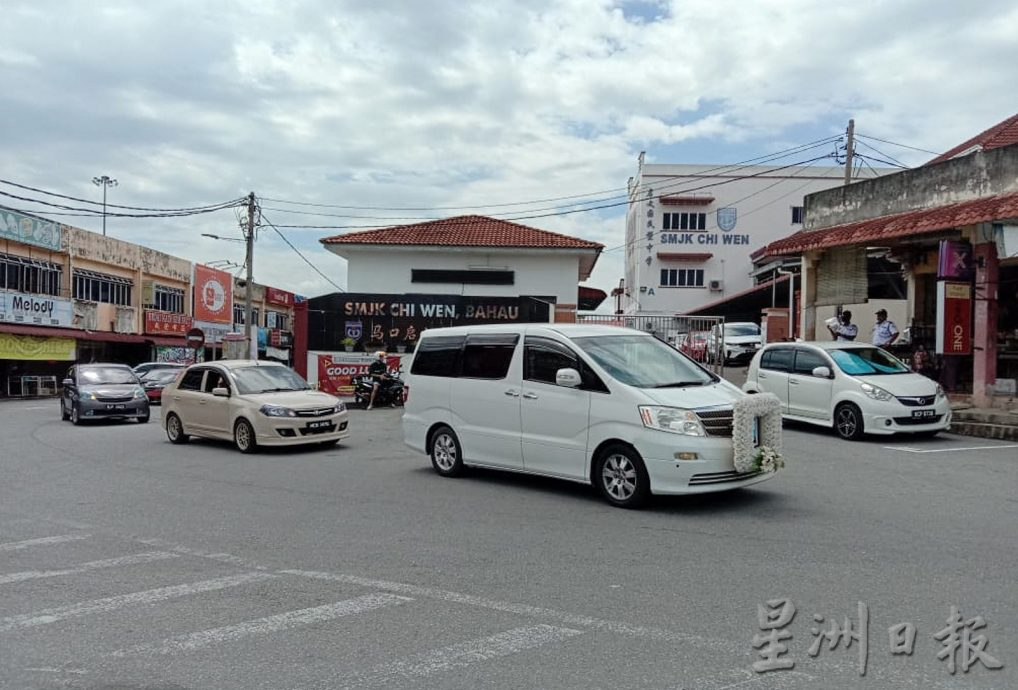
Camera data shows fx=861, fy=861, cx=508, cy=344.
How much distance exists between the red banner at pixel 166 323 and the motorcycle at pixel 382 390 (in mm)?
26653

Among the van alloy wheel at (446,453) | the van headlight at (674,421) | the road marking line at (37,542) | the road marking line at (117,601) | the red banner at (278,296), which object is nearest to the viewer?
the road marking line at (117,601)

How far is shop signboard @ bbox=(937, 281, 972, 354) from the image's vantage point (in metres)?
16.5

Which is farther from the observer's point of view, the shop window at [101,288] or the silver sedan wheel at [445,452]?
the shop window at [101,288]

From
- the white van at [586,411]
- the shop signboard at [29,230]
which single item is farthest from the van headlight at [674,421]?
the shop signboard at [29,230]

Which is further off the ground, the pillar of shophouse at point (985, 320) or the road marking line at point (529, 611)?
the pillar of shophouse at point (985, 320)

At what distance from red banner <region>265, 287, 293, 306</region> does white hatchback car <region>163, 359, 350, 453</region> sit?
50759 mm

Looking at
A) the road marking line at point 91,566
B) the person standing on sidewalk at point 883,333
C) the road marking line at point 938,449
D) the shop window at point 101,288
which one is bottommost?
the road marking line at point 91,566

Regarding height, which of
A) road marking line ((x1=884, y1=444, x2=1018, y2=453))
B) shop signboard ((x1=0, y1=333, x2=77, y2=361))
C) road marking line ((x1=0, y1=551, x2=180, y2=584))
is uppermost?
shop signboard ((x1=0, y1=333, x2=77, y2=361))

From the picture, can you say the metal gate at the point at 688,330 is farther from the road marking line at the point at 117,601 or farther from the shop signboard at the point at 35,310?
the shop signboard at the point at 35,310

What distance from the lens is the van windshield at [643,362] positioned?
9055 mm

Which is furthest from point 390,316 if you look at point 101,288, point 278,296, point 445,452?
point 278,296

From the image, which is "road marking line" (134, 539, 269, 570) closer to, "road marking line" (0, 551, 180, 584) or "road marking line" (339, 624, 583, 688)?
"road marking line" (0, 551, 180, 584)

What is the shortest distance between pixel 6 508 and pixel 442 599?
6.07 meters

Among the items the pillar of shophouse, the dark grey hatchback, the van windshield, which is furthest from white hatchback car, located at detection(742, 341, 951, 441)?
the dark grey hatchback
